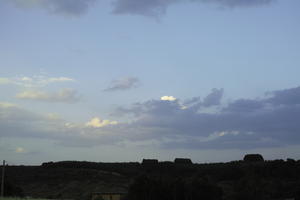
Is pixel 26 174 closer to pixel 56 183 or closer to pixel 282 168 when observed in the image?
pixel 56 183

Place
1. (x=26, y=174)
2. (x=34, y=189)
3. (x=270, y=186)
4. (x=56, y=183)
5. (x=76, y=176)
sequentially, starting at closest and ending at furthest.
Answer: (x=270, y=186)
(x=34, y=189)
(x=56, y=183)
(x=76, y=176)
(x=26, y=174)

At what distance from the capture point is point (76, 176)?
158 meters

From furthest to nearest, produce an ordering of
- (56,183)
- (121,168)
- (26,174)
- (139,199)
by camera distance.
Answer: (121,168), (26,174), (56,183), (139,199)

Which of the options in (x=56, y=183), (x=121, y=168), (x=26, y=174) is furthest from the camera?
(x=121, y=168)

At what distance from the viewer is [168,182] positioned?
346 feet

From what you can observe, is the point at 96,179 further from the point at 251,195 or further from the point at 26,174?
the point at 251,195

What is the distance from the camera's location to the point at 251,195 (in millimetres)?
106625

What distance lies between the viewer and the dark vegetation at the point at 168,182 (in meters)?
103

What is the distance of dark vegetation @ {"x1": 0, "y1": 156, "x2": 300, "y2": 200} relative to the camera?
103m

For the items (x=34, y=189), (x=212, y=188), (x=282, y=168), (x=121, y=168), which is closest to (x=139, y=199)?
(x=212, y=188)

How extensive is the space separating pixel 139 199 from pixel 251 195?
2388 cm

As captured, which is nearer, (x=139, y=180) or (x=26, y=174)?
(x=139, y=180)

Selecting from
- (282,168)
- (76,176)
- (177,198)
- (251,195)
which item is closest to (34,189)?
(76,176)

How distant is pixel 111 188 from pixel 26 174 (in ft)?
157
